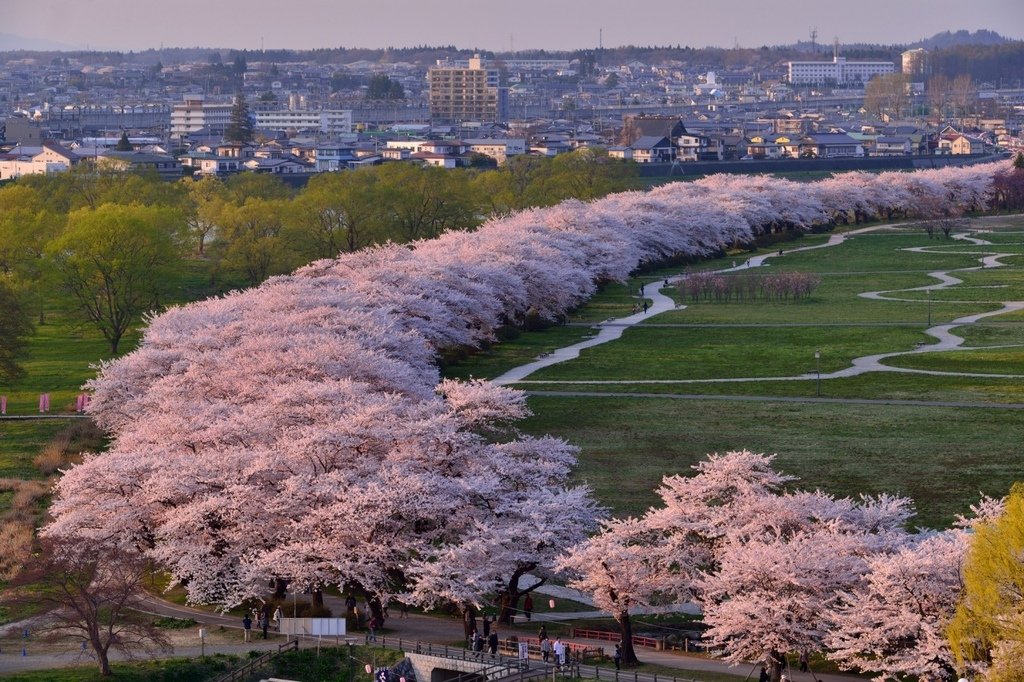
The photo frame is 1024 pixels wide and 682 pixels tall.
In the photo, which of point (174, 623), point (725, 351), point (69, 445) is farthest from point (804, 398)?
point (174, 623)

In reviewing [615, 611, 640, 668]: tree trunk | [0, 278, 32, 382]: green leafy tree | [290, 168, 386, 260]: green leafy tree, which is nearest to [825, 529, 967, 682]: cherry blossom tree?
[615, 611, 640, 668]: tree trunk

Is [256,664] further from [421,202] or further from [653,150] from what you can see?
[653,150]

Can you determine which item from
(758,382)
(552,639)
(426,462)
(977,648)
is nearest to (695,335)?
(758,382)

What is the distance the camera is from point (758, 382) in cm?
5584

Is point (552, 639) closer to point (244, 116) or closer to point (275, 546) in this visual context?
point (275, 546)

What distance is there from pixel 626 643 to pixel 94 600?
883 centimetres

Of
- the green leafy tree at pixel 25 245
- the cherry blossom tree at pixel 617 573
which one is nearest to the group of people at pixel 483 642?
the cherry blossom tree at pixel 617 573

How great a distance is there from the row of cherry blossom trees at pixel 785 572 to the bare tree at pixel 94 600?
7486 millimetres

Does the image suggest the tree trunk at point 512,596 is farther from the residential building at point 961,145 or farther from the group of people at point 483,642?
the residential building at point 961,145

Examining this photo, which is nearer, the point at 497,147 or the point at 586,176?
Result: the point at 586,176

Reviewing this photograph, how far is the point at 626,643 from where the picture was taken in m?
30.3

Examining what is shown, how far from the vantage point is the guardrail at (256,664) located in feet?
96.2

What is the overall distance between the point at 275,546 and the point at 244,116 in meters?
163

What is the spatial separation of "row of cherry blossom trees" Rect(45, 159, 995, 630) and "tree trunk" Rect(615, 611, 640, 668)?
275 centimetres
